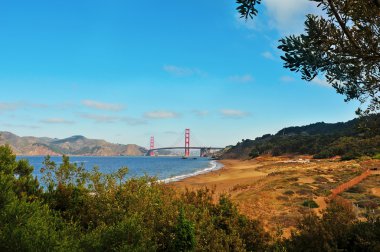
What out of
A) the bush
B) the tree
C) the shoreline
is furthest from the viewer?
the shoreline

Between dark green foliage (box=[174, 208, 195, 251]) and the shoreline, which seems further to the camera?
the shoreline

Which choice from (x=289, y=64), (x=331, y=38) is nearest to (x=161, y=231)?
(x=289, y=64)

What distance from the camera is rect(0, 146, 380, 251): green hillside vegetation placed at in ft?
32.9

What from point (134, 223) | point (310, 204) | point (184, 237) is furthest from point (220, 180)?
point (134, 223)

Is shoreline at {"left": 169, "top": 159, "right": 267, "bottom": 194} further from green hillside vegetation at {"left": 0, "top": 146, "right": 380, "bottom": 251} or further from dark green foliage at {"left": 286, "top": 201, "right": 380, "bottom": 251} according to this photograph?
dark green foliage at {"left": 286, "top": 201, "right": 380, "bottom": 251}

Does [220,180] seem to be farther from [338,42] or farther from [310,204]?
[338,42]

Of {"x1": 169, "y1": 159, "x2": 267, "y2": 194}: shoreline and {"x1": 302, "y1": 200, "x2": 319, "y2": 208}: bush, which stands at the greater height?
{"x1": 302, "y1": 200, "x2": 319, "y2": 208}: bush

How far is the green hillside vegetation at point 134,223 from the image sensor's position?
1004 cm

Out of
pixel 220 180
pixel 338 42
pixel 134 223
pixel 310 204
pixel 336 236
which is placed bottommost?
pixel 220 180

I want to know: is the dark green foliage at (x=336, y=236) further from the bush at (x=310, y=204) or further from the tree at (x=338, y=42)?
the bush at (x=310, y=204)

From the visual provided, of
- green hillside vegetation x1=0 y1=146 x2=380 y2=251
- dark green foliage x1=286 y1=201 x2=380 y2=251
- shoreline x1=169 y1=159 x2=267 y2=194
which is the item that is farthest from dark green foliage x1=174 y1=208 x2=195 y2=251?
shoreline x1=169 y1=159 x2=267 y2=194

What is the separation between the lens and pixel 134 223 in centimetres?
1067

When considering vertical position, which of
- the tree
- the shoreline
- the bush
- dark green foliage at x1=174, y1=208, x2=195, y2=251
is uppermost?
the tree

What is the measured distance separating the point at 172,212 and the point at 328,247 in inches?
224
